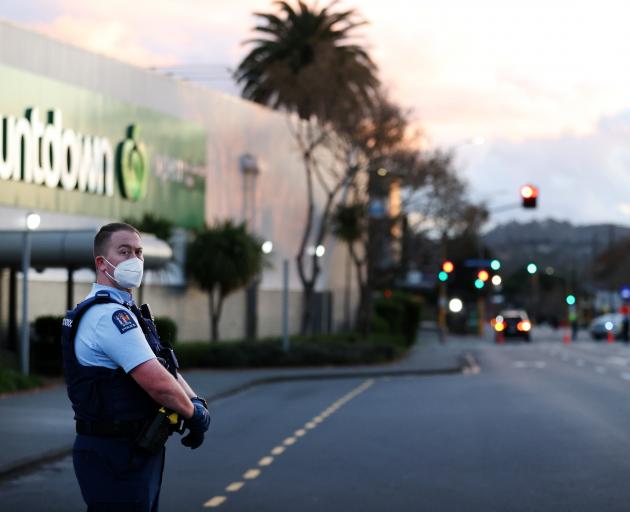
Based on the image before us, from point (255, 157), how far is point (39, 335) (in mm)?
22455

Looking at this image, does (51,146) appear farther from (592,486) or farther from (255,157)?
(592,486)

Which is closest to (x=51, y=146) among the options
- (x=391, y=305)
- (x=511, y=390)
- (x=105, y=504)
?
(x=511, y=390)

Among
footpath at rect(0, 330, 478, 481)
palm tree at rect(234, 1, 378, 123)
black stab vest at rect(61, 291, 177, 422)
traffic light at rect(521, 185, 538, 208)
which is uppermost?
palm tree at rect(234, 1, 378, 123)

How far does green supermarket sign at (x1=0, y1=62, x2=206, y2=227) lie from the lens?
3478 cm

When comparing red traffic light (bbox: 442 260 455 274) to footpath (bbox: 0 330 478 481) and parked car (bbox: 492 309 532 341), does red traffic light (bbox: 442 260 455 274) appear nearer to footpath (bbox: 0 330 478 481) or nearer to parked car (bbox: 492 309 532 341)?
footpath (bbox: 0 330 478 481)

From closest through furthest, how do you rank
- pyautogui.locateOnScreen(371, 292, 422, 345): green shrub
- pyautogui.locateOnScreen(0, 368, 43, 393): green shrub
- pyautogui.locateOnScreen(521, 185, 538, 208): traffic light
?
pyautogui.locateOnScreen(0, 368, 43, 393): green shrub, pyautogui.locateOnScreen(521, 185, 538, 208): traffic light, pyautogui.locateOnScreen(371, 292, 422, 345): green shrub

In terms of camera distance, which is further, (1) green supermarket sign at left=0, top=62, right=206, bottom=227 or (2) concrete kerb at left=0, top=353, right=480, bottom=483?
(1) green supermarket sign at left=0, top=62, right=206, bottom=227

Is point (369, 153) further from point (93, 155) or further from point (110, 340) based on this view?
point (110, 340)

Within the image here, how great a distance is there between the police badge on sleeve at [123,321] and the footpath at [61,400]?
339 inches

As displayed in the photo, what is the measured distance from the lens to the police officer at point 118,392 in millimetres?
6055

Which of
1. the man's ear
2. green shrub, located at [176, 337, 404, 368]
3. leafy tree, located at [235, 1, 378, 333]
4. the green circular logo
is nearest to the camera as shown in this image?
the man's ear

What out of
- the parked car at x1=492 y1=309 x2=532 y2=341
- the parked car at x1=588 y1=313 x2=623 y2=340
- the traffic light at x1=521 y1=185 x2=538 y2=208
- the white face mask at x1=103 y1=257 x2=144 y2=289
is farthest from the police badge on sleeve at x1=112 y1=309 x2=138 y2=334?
the parked car at x1=588 y1=313 x2=623 y2=340

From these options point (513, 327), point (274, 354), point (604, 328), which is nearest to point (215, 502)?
point (274, 354)

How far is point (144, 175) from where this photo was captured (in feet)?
141
